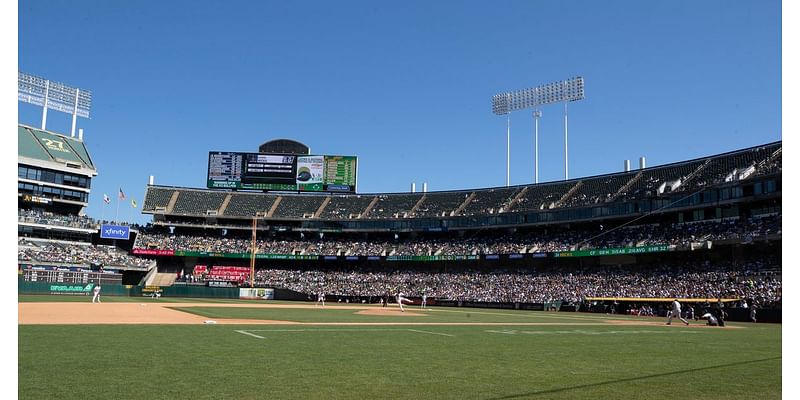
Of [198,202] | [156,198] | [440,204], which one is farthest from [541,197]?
[156,198]

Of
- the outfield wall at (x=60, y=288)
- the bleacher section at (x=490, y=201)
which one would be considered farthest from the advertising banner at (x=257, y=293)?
the bleacher section at (x=490, y=201)

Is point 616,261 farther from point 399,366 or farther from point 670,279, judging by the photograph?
point 399,366

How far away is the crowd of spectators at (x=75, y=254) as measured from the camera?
71.0 metres

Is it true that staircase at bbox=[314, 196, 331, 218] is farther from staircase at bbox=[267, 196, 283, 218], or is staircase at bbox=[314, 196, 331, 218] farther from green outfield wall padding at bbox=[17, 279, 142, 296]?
green outfield wall padding at bbox=[17, 279, 142, 296]

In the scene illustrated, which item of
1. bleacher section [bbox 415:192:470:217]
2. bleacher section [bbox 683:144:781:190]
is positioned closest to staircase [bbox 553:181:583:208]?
bleacher section [bbox 683:144:781:190]

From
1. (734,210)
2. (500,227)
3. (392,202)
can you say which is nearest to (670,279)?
(734,210)

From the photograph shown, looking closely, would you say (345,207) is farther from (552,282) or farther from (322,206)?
(552,282)

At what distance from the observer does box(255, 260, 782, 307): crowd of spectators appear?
48688mm

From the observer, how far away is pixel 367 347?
1556 cm

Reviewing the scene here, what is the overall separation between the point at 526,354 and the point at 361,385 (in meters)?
6.35

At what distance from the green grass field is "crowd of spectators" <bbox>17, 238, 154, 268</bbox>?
61.0 meters

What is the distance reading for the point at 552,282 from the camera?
64.6m

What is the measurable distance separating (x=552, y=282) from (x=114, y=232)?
5875 cm

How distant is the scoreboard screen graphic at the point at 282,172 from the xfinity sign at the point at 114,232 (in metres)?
13.5
